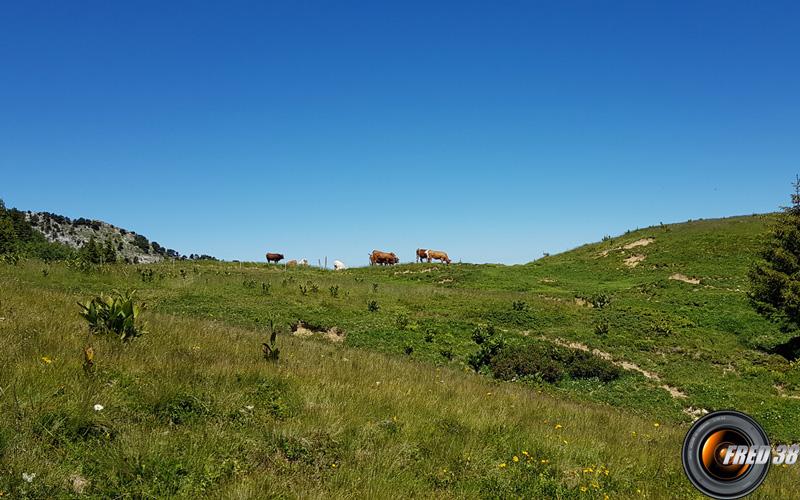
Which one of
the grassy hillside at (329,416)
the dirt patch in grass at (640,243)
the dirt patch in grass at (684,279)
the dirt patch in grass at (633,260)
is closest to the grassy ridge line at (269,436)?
the grassy hillside at (329,416)

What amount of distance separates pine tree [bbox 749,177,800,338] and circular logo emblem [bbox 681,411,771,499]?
2092 centimetres

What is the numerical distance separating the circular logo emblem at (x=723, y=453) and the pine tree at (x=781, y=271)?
68.6 feet

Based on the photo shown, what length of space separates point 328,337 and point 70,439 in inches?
611

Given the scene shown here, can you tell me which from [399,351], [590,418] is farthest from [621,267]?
[590,418]

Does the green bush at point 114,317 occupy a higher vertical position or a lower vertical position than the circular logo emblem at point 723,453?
higher

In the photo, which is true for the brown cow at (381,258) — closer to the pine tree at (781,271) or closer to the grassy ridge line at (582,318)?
the grassy ridge line at (582,318)

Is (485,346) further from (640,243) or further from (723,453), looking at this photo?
(640,243)

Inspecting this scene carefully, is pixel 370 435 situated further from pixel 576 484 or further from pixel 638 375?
pixel 638 375

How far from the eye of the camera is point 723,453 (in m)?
5.18

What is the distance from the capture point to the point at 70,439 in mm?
5102

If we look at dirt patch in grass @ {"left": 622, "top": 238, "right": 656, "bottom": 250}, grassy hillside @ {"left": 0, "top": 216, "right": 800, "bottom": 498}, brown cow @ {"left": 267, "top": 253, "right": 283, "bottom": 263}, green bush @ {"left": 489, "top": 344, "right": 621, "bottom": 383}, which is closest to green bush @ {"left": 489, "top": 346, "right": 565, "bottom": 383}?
green bush @ {"left": 489, "top": 344, "right": 621, "bottom": 383}

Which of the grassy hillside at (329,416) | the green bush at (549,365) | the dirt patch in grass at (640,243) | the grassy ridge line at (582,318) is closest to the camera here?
the grassy hillside at (329,416)

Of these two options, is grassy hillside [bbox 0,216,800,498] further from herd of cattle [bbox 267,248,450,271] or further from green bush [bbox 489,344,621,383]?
herd of cattle [bbox 267,248,450,271]

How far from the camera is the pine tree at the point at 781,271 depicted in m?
21.8
